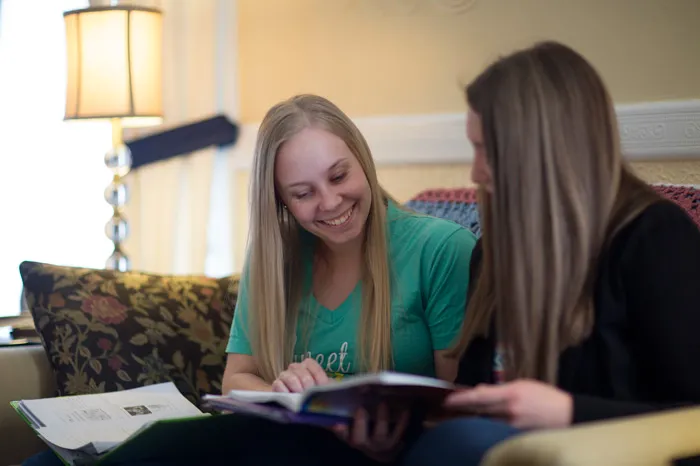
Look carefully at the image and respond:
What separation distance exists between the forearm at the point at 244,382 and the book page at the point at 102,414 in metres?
0.07

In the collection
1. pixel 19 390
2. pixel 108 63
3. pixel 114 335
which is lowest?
pixel 19 390

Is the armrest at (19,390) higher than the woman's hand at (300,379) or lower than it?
lower

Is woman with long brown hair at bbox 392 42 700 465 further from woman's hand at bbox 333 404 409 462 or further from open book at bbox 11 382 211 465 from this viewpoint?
open book at bbox 11 382 211 465

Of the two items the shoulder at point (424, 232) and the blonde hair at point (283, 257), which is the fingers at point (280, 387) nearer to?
the blonde hair at point (283, 257)

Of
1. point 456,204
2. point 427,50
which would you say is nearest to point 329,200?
point 456,204

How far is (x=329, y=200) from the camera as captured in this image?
1569 mm

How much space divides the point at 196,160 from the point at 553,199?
1.90 meters

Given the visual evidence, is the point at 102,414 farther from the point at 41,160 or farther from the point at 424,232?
the point at 41,160

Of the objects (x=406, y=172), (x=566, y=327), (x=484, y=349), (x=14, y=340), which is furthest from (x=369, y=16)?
(x=566, y=327)

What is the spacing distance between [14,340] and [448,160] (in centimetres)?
109

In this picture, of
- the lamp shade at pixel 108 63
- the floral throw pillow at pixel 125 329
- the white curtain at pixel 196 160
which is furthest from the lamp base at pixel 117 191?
the floral throw pillow at pixel 125 329

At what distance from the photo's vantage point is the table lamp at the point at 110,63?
256cm

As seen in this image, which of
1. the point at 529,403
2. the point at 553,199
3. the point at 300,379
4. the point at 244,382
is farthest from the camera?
the point at 244,382

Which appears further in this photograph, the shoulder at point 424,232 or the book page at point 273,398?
the shoulder at point 424,232
